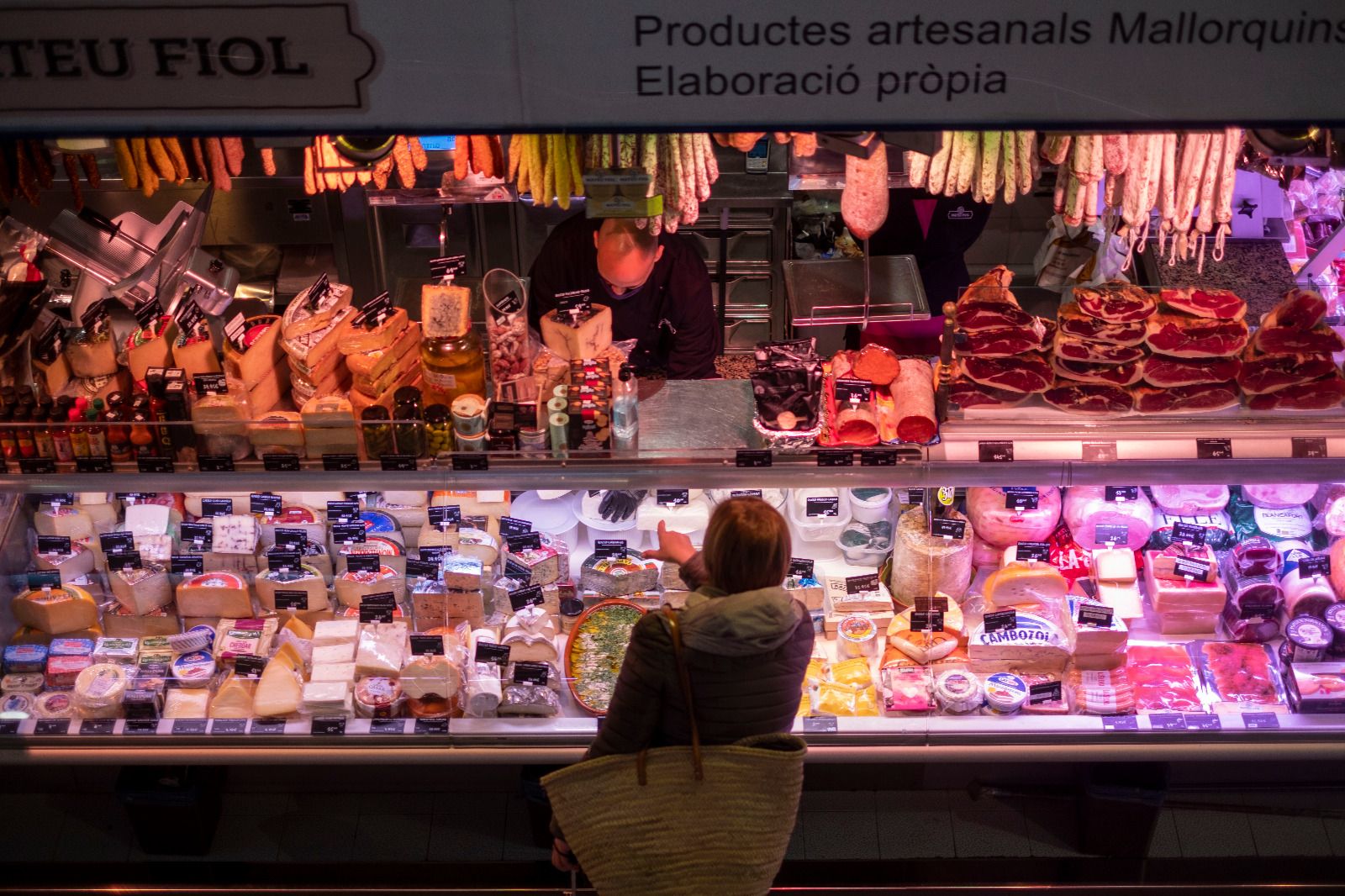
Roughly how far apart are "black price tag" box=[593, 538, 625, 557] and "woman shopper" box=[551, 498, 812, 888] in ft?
4.39

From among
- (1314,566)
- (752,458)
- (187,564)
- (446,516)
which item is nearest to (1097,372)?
(752,458)

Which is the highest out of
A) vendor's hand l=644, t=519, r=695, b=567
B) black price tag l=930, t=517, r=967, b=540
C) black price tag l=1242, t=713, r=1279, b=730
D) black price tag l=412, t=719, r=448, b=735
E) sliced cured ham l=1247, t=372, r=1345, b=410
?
sliced cured ham l=1247, t=372, r=1345, b=410

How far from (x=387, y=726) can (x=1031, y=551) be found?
2.46 meters

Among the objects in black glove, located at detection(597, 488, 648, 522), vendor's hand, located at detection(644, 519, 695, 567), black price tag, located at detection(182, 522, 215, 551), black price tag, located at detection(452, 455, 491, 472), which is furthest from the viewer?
black glove, located at detection(597, 488, 648, 522)

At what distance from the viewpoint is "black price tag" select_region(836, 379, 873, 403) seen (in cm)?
415

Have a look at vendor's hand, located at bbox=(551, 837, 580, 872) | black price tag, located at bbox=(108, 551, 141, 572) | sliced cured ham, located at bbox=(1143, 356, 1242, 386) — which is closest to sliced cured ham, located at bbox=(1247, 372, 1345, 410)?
sliced cured ham, located at bbox=(1143, 356, 1242, 386)

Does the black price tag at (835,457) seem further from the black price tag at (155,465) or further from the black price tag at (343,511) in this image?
the black price tag at (155,465)

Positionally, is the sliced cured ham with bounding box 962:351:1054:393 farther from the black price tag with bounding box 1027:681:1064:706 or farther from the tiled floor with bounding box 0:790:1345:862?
the tiled floor with bounding box 0:790:1345:862

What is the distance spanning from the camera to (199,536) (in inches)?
192

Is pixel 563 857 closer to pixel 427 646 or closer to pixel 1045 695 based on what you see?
pixel 427 646

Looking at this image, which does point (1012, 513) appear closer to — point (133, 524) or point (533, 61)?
point (533, 61)

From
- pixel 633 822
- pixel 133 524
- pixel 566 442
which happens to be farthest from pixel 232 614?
pixel 633 822

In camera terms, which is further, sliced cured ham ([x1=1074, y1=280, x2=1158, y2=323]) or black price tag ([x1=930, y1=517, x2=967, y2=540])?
black price tag ([x1=930, y1=517, x2=967, y2=540])

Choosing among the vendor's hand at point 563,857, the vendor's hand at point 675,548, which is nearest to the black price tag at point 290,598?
the vendor's hand at point 563,857
